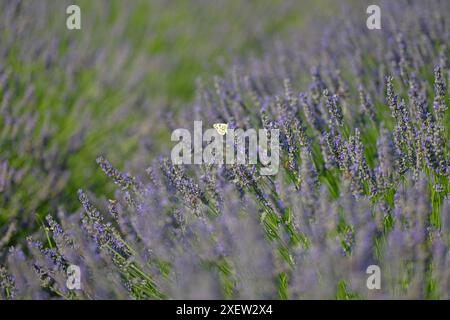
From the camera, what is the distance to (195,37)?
3969 mm

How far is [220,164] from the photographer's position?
5.84 feet

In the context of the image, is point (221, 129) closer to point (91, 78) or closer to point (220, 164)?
point (220, 164)

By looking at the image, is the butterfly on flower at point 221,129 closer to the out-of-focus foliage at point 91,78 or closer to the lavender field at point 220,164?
the lavender field at point 220,164

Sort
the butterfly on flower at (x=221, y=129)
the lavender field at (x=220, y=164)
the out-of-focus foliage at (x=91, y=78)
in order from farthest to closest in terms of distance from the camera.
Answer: the out-of-focus foliage at (x=91, y=78)
the butterfly on flower at (x=221, y=129)
the lavender field at (x=220, y=164)

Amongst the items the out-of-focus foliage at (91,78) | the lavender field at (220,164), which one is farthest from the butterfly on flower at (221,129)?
the out-of-focus foliage at (91,78)

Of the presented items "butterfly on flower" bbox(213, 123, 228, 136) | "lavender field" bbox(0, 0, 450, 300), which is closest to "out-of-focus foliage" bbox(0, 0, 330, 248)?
"lavender field" bbox(0, 0, 450, 300)

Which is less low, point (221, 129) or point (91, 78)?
point (91, 78)

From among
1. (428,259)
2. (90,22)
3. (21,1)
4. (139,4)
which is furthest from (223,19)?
(428,259)

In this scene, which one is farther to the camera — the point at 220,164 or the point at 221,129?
the point at 221,129

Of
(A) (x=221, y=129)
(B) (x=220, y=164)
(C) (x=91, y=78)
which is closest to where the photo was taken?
(B) (x=220, y=164)

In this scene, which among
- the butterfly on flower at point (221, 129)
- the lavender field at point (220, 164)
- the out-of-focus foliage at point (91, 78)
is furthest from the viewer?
the out-of-focus foliage at point (91, 78)

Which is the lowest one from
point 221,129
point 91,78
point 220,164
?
point 220,164

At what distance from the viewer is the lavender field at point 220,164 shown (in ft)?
4.67

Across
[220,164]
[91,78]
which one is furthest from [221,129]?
[91,78]
